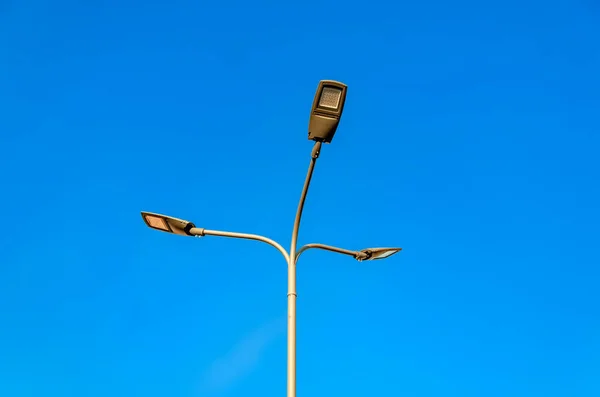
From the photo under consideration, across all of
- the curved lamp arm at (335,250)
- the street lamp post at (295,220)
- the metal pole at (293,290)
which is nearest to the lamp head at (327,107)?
the street lamp post at (295,220)

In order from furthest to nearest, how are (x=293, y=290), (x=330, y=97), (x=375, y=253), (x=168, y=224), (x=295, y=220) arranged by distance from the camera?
1. (x=375, y=253)
2. (x=168, y=224)
3. (x=295, y=220)
4. (x=293, y=290)
5. (x=330, y=97)

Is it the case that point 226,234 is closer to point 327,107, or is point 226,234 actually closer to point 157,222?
point 157,222

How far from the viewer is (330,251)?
7.61 meters

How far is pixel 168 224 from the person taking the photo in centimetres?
735

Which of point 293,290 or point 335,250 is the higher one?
point 335,250

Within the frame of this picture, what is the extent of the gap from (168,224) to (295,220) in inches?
61.6

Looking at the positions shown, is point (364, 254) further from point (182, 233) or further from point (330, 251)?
point (182, 233)

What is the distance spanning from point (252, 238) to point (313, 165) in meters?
1.20

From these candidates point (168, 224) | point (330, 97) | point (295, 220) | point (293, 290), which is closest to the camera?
point (330, 97)

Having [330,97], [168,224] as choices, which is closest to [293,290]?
[168,224]

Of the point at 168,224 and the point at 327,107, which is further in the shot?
the point at 168,224

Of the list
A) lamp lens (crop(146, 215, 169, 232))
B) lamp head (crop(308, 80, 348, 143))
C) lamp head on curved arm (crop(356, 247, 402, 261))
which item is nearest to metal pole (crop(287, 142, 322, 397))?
lamp head (crop(308, 80, 348, 143))

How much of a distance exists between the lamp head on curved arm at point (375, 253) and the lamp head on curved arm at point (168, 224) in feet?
7.21

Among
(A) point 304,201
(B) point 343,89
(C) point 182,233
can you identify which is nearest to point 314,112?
(B) point 343,89
